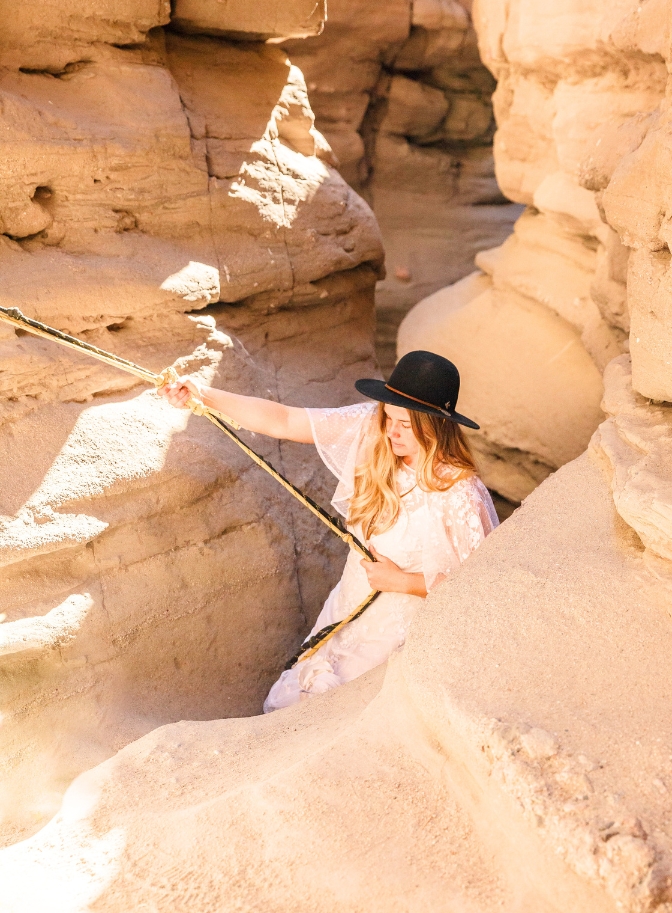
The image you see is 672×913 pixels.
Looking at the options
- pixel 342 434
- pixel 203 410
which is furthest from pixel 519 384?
pixel 203 410

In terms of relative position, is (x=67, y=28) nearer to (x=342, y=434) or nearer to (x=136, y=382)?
(x=136, y=382)

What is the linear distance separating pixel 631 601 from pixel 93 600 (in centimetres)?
194

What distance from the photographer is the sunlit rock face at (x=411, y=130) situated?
784 cm

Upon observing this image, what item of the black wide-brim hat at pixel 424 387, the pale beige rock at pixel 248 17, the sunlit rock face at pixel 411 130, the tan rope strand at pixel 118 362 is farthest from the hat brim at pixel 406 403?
the sunlit rock face at pixel 411 130

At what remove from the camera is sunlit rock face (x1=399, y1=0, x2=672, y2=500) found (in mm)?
4496

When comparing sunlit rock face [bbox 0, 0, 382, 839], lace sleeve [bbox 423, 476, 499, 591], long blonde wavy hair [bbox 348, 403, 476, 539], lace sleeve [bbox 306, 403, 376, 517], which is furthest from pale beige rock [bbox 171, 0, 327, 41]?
lace sleeve [bbox 423, 476, 499, 591]

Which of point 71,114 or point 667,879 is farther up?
point 71,114

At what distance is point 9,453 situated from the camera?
10.4ft

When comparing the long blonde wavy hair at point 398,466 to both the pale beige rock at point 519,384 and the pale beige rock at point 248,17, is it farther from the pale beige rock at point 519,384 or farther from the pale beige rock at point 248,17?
the pale beige rock at point 519,384

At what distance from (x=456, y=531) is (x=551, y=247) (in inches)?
130

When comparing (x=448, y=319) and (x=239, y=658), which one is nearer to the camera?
(x=239, y=658)

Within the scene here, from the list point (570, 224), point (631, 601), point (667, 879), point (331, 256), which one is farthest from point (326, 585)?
point (570, 224)

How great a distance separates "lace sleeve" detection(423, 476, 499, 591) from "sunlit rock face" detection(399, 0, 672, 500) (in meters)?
1.62

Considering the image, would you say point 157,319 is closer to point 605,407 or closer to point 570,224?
point 605,407
